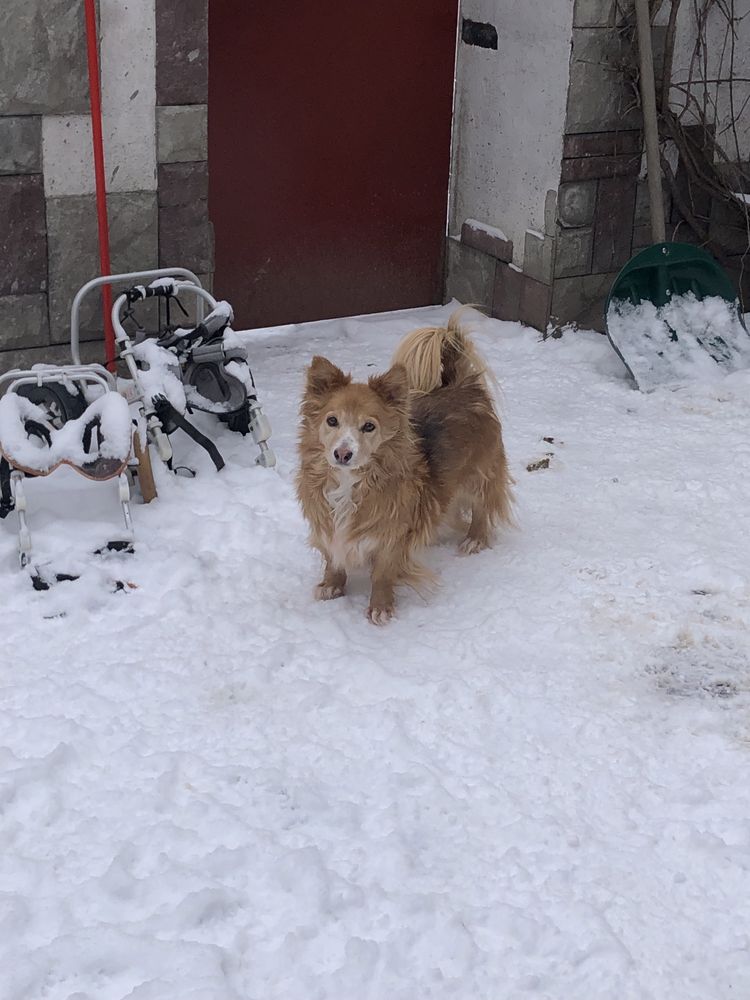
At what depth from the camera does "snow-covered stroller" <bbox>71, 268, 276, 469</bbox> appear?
438cm

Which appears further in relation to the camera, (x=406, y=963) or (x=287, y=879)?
(x=287, y=879)

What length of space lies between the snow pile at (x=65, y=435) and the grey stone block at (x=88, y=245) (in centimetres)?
101

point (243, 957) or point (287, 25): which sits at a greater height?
point (287, 25)

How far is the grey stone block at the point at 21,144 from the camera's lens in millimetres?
4656

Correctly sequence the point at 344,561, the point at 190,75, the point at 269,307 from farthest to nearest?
the point at 269,307 → the point at 190,75 → the point at 344,561

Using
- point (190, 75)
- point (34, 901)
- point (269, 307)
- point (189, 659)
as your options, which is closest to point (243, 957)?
point (34, 901)

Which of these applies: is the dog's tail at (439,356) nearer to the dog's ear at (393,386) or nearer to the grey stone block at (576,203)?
the dog's ear at (393,386)

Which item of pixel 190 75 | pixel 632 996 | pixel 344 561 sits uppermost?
pixel 190 75

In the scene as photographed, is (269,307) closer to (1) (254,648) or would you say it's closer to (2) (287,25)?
(2) (287,25)

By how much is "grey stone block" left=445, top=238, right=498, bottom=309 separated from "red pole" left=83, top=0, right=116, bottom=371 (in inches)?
85.5

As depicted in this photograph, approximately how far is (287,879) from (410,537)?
1.36m

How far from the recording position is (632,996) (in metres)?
2.31

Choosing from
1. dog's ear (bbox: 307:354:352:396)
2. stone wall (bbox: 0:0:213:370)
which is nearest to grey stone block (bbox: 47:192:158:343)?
stone wall (bbox: 0:0:213:370)

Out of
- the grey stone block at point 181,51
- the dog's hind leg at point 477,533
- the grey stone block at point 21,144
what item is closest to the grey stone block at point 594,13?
the grey stone block at point 181,51
